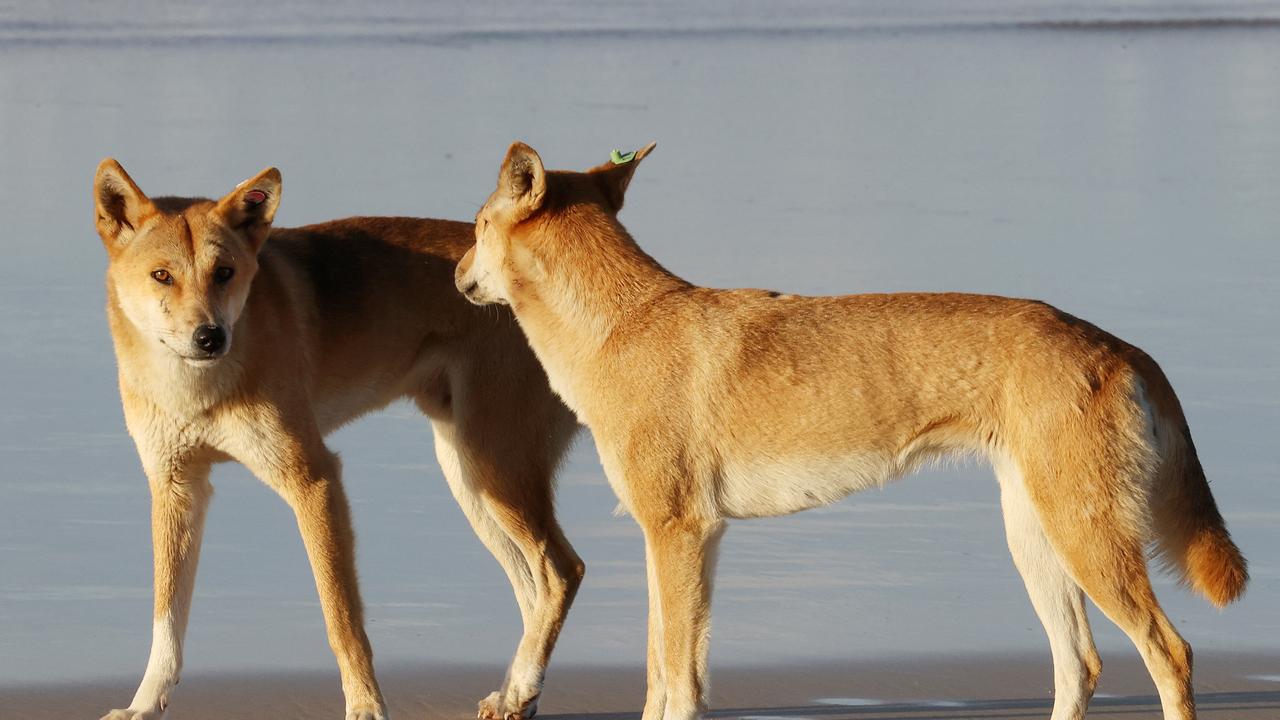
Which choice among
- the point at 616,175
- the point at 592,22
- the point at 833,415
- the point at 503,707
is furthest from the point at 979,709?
the point at 592,22

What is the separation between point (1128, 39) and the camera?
110 ft

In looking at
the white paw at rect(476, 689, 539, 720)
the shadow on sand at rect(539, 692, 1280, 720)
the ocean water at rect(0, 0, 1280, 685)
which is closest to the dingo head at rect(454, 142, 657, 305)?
the ocean water at rect(0, 0, 1280, 685)

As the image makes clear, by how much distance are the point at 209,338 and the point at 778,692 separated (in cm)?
252

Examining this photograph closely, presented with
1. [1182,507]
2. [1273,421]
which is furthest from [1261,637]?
[1273,421]

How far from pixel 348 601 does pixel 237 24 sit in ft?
91.9

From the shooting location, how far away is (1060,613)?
6781mm

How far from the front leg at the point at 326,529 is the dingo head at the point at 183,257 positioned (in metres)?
0.42

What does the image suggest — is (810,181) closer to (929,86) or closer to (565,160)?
(565,160)

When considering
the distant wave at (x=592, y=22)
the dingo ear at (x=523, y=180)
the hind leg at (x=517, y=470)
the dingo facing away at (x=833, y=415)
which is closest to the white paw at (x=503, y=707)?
the hind leg at (x=517, y=470)

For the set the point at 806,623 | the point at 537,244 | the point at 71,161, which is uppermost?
the point at 537,244

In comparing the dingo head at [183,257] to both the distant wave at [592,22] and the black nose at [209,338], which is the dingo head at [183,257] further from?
the distant wave at [592,22]

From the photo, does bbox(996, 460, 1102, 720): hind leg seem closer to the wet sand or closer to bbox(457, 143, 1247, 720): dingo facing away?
bbox(457, 143, 1247, 720): dingo facing away

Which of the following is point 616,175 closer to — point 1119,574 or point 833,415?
point 833,415

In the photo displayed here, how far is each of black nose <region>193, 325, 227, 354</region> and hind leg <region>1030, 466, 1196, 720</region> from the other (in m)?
2.80
